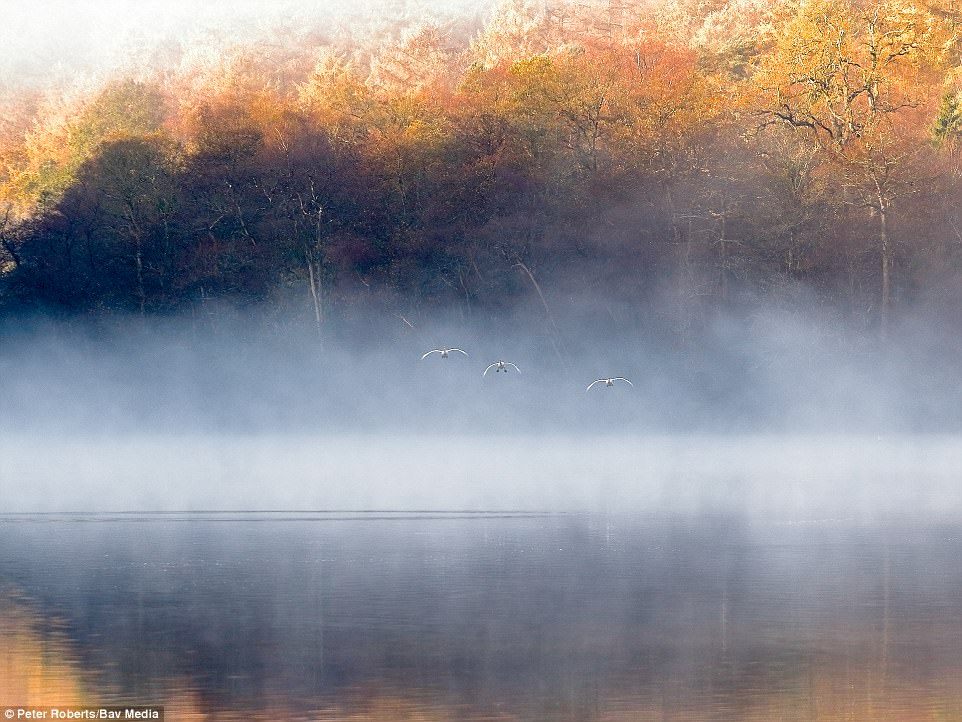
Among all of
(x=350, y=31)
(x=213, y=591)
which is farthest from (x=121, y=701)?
(x=350, y=31)

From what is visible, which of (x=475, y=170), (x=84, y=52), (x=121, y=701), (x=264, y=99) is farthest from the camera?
(x=84, y=52)

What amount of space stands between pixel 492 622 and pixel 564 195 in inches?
1723

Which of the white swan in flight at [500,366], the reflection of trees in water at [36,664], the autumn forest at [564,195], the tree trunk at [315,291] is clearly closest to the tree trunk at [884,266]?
the autumn forest at [564,195]

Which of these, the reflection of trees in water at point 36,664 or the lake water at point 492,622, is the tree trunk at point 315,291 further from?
the reflection of trees in water at point 36,664

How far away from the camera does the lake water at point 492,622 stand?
12742mm

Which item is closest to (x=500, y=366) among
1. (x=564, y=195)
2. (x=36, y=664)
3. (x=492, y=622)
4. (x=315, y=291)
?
(x=564, y=195)

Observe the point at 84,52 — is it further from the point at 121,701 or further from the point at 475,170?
the point at 121,701

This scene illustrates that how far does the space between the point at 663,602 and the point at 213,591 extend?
4.59 meters

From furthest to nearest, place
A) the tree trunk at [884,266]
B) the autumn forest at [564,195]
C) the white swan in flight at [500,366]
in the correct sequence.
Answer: the autumn forest at [564,195]
the tree trunk at [884,266]
the white swan in flight at [500,366]

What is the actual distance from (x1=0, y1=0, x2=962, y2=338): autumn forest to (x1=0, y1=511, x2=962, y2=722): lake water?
104 ft

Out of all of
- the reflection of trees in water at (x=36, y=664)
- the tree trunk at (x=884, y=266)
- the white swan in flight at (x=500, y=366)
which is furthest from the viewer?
the tree trunk at (x=884, y=266)

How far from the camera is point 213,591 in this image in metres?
18.0

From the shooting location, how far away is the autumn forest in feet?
180

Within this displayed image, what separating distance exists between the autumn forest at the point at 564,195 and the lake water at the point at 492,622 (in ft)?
104
